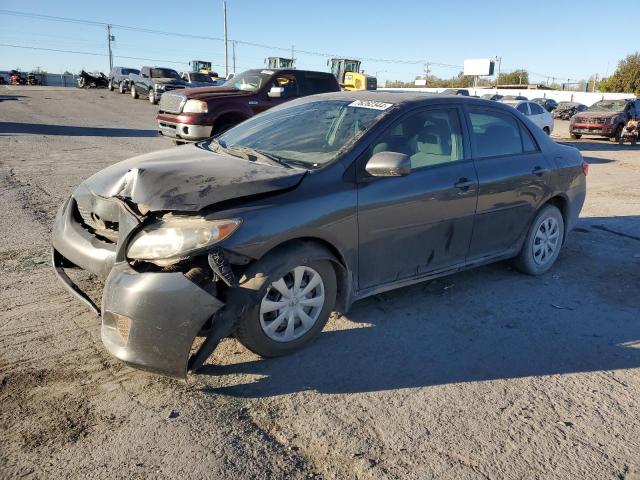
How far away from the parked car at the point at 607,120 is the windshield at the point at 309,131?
20.3 m

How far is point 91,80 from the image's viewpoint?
41.5 meters

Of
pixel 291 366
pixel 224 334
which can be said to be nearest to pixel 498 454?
pixel 291 366

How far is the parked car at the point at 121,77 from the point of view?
112 feet

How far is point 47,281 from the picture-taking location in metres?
4.46

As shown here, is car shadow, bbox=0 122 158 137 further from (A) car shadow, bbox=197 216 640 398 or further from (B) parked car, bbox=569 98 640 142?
(B) parked car, bbox=569 98 640 142

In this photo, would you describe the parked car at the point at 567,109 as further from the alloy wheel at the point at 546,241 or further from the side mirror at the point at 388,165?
the side mirror at the point at 388,165

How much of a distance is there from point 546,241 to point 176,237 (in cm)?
388

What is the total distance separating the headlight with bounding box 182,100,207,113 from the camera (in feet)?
37.6

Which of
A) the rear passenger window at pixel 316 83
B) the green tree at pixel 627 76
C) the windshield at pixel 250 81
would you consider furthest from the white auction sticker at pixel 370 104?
the green tree at pixel 627 76

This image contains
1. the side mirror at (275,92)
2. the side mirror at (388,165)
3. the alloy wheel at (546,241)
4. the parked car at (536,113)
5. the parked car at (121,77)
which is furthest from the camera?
the parked car at (121,77)

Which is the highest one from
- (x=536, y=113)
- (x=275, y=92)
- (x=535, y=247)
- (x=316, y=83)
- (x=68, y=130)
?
(x=316, y=83)

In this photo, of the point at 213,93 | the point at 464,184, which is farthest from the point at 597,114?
the point at 464,184

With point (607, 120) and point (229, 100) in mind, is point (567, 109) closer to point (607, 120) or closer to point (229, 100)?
point (607, 120)

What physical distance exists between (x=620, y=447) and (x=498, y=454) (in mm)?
684
